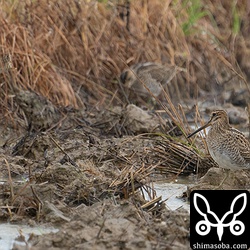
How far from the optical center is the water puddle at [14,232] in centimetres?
580

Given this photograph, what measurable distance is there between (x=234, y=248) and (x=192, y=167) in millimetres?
2708

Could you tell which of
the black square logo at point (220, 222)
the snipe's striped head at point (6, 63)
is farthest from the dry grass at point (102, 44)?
the black square logo at point (220, 222)

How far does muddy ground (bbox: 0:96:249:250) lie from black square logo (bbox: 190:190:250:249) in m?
0.09

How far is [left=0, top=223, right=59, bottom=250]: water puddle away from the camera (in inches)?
228

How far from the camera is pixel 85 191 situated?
666 cm

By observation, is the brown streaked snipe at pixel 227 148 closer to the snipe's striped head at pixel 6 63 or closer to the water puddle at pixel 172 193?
the water puddle at pixel 172 193

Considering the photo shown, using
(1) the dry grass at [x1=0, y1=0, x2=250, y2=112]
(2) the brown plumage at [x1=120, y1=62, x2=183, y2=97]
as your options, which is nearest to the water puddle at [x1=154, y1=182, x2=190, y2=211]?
(1) the dry grass at [x1=0, y1=0, x2=250, y2=112]

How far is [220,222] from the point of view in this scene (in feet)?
19.0

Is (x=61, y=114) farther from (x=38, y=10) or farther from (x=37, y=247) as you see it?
(x=37, y=247)

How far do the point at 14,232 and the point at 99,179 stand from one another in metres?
1.06

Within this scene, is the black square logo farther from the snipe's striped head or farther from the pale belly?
the snipe's striped head

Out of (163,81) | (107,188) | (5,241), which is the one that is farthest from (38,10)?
(5,241)

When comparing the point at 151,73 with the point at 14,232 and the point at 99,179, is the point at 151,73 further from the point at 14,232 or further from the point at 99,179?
the point at 14,232

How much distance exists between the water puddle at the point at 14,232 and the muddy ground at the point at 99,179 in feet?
0.25
